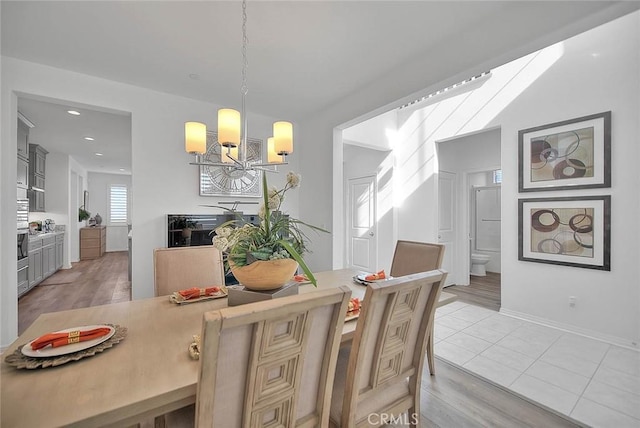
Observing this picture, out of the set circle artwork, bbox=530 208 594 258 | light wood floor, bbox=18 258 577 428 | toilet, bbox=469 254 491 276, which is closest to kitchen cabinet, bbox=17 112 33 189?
light wood floor, bbox=18 258 577 428

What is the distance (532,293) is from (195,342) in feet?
11.7

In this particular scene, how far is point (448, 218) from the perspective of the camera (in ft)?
15.1

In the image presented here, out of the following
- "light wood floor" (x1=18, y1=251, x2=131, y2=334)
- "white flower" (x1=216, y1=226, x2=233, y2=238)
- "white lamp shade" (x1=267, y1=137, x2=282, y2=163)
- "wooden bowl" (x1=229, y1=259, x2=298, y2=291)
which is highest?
"white lamp shade" (x1=267, y1=137, x2=282, y2=163)

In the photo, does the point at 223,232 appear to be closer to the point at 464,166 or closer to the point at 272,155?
the point at 272,155

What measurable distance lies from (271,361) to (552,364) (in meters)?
2.59

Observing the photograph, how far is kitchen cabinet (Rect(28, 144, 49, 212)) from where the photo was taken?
480 centimetres

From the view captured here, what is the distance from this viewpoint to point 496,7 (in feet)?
6.07

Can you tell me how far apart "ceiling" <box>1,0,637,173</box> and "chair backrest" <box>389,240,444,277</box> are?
1453 mm

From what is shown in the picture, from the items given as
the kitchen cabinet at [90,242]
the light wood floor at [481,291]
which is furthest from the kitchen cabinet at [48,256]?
the light wood floor at [481,291]

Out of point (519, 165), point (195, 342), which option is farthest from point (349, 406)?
point (519, 165)

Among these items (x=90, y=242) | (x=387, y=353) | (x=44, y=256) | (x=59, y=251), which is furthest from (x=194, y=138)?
(x=90, y=242)

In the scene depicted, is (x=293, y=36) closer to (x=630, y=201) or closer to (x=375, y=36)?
(x=375, y=36)

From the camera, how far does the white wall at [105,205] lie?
8.45m

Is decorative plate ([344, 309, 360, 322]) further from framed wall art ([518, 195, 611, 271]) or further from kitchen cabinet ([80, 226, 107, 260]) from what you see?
kitchen cabinet ([80, 226, 107, 260])
